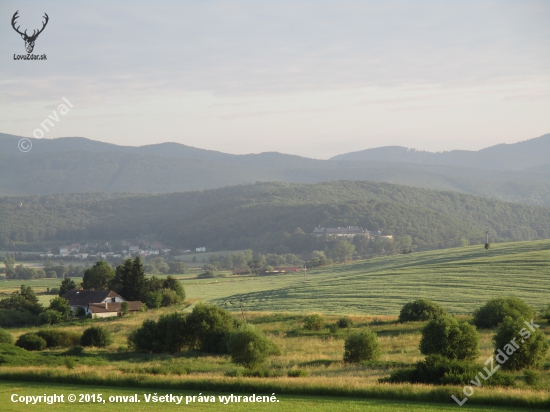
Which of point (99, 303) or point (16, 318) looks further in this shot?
point (99, 303)

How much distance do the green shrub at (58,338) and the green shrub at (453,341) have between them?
23995 mm

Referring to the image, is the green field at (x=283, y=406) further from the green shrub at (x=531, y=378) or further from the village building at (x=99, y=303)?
the village building at (x=99, y=303)

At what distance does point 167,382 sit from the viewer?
21.1 metres

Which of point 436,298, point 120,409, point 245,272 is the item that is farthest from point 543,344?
point 245,272

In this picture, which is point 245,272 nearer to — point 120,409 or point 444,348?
point 444,348

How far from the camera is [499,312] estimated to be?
37594 mm

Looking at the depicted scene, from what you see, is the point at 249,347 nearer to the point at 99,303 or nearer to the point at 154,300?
the point at 154,300

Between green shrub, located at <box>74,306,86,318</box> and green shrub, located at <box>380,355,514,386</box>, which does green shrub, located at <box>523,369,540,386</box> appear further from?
green shrub, located at <box>74,306,86,318</box>

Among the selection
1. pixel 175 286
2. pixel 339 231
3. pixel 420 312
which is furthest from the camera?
pixel 339 231

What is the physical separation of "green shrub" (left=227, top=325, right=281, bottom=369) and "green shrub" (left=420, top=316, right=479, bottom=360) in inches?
281

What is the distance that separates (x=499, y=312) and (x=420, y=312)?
7.15m

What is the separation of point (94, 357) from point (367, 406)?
20.4 m

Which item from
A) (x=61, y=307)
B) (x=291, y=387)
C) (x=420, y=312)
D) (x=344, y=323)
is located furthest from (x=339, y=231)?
(x=291, y=387)

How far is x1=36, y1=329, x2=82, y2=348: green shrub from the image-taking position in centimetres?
4128
